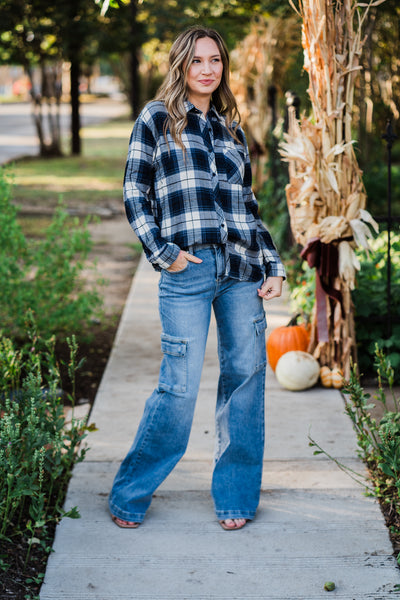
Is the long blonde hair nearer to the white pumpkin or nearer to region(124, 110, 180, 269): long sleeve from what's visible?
region(124, 110, 180, 269): long sleeve

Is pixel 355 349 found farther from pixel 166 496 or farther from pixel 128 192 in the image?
pixel 128 192

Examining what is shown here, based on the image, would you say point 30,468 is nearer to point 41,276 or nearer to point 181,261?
point 181,261

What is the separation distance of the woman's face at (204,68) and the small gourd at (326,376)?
7.17 ft

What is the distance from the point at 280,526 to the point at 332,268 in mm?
1684

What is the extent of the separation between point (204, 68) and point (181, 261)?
71 centimetres

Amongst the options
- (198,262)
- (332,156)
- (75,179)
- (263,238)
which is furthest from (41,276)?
(75,179)

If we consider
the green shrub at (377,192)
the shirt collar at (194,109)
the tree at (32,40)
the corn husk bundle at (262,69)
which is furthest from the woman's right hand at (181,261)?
the tree at (32,40)

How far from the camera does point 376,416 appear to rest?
4.14 m

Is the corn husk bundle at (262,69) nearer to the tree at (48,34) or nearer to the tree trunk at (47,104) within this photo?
the tree at (48,34)

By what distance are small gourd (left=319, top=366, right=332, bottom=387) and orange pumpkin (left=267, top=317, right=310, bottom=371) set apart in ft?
0.67

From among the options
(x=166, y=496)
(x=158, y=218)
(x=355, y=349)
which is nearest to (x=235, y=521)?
(x=166, y=496)

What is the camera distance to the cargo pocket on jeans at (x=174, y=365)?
9.26ft

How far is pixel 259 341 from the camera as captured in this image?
2955mm

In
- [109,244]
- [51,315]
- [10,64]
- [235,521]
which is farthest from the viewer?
[10,64]
